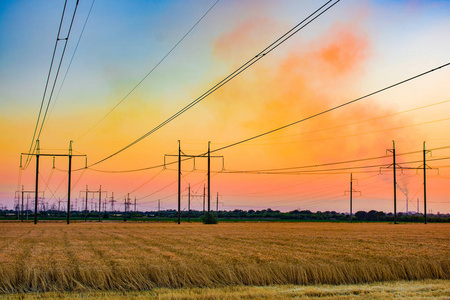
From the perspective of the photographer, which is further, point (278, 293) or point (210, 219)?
point (210, 219)

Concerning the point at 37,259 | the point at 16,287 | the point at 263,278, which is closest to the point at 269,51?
the point at 263,278

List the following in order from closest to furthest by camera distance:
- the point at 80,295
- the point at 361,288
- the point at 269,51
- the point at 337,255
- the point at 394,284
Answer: the point at 80,295 < the point at 361,288 < the point at 394,284 < the point at 269,51 < the point at 337,255

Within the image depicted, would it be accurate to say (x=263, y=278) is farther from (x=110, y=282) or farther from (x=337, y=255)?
(x=337, y=255)

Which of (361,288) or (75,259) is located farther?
(75,259)

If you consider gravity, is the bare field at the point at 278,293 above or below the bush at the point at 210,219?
above

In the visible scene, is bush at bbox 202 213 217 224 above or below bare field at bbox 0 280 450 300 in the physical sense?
below

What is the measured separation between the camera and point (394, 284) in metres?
18.4

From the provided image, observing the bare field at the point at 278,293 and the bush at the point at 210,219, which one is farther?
the bush at the point at 210,219

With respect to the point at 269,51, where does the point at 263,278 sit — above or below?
below

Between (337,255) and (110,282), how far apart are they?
13.9 m

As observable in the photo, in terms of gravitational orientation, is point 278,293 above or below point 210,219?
above

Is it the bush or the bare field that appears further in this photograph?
the bush

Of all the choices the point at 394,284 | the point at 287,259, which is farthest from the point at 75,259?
the point at 394,284

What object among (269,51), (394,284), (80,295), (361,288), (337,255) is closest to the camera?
(80,295)
